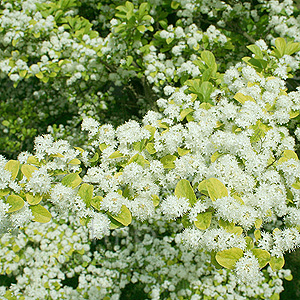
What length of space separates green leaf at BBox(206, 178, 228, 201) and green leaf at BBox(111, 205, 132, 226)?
425 mm

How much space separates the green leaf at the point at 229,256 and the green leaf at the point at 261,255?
0.11 meters

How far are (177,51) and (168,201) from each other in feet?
6.58

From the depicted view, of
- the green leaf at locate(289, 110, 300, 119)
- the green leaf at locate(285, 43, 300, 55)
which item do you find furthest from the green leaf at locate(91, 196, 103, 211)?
the green leaf at locate(285, 43, 300, 55)

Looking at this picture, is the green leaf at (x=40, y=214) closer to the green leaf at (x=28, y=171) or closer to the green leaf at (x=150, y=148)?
the green leaf at (x=28, y=171)

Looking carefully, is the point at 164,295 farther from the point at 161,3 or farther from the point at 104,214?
the point at 161,3

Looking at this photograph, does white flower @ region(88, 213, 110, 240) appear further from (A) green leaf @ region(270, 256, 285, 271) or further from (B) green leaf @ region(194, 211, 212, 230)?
(A) green leaf @ region(270, 256, 285, 271)

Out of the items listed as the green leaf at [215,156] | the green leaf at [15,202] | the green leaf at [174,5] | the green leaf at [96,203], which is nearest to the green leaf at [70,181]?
the green leaf at [96,203]

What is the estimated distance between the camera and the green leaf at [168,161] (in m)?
1.67

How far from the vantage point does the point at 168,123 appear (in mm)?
1887

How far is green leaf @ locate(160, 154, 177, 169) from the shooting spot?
1.67m

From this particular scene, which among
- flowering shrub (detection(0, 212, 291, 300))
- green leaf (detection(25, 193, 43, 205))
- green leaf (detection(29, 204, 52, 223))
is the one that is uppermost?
green leaf (detection(25, 193, 43, 205))

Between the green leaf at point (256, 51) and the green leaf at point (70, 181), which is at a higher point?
the green leaf at point (256, 51)

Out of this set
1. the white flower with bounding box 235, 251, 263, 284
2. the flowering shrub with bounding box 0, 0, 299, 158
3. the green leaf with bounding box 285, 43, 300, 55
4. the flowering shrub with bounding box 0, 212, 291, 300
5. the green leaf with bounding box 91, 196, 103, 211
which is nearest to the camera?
the white flower with bounding box 235, 251, 263, 284

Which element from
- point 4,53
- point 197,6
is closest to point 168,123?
point 197,6
